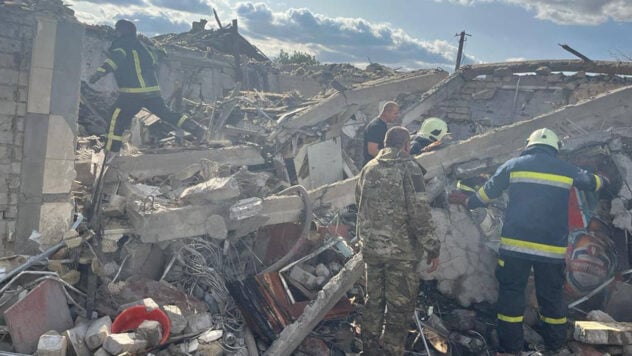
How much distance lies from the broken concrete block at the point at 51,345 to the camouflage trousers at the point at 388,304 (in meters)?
2.34

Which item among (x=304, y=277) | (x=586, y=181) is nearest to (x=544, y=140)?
(x=586, y=181)

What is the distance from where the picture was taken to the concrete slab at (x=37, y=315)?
3.29 metres

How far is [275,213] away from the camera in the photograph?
482 centimetres

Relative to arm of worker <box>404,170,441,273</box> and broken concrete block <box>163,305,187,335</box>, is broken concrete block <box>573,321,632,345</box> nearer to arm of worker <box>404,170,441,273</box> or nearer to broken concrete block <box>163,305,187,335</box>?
arm of worker <box>404,170,441,273</box>

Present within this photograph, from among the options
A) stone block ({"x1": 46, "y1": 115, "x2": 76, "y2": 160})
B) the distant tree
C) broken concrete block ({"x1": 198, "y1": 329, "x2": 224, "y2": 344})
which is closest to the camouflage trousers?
broken concrete block ({"x1": 198, "y1": 329, "x2": 224, "y2": 344})

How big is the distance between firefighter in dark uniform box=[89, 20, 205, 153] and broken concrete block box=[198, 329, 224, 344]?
300 centimetres

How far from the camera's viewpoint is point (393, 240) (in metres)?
3.76

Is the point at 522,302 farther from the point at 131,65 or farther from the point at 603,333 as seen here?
the point at 131,65

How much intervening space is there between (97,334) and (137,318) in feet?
0.97

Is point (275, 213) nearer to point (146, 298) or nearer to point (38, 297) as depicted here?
point (146, 298)

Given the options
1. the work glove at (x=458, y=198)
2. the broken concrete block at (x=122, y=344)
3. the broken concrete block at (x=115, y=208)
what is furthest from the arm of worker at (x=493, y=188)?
the broken concrete block at (x=115, y=208)

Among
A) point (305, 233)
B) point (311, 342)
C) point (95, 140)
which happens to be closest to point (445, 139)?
point (305, 233)

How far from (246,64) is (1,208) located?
12.4m

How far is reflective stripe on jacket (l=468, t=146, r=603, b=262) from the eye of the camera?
4023 mm
